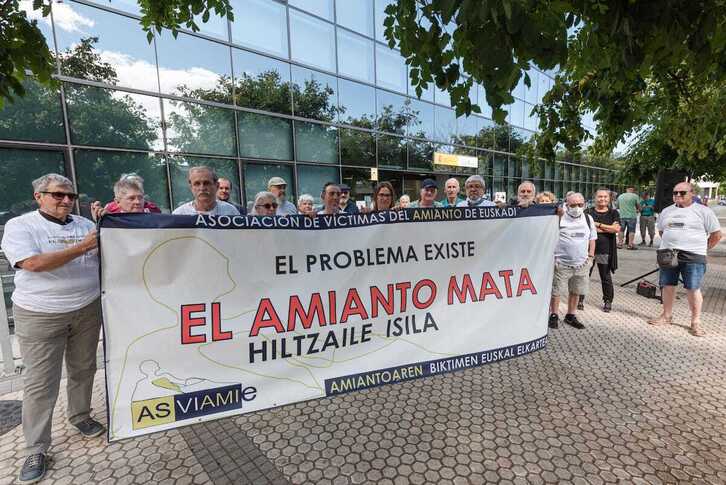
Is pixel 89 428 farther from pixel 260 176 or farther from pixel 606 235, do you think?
pixel 260 176

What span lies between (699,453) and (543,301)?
1.36 metres

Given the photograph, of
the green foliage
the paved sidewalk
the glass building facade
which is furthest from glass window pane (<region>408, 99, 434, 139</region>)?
the green foliage

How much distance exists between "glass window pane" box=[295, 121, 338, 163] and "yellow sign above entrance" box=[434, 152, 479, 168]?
522 cm

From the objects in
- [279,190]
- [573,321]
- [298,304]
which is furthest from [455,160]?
[298,304]

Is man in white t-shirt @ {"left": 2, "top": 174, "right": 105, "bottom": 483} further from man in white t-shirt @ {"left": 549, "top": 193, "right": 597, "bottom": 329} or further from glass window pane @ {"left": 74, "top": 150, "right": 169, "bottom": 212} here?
man in white t-shirt @ {"left": 549, "top": 193, "right": 597, "bottom": 329}

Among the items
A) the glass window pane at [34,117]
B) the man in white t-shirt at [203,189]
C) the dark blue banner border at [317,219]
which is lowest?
the dark blue banner border at [317,219]

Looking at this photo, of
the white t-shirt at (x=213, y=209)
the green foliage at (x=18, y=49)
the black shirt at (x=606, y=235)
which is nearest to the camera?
the green foliage at (x=18, y=49)

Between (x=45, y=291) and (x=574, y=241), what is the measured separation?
18.3 feet

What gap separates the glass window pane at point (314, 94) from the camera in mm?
10258

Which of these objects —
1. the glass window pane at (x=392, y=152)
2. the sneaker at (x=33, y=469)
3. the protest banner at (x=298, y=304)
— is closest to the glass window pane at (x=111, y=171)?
the sneaker at (x=33, y=469)

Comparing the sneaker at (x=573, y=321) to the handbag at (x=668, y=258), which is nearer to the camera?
the handbag at (x=668, y=258)

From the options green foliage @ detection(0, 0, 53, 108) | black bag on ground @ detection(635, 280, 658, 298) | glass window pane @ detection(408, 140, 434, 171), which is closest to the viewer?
green foliage @ detection(0, 0, 53, 108)

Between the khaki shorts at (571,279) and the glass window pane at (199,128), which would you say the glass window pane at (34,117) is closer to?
the glass window pane at (199,128)

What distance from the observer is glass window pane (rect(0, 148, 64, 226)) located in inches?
238
